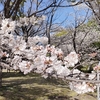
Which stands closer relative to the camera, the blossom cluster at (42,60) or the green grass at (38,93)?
the blossom cluster at (42,60)

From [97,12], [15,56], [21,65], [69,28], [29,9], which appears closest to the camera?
[21,65]

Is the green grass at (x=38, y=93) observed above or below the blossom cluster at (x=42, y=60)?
below

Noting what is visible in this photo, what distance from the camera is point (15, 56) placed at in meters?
2.48

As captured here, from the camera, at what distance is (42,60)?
2.14 metres

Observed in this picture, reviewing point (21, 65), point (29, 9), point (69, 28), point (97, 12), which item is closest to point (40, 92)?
point (97, 12)

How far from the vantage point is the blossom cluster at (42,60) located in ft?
6.61

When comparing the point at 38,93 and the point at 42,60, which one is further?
the point at 38,93

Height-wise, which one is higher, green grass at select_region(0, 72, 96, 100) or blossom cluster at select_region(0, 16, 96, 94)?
blossom cluster at select_region(0, 16, 96, 94)

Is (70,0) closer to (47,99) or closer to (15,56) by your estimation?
(47,99)

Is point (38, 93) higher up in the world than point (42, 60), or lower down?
lower down

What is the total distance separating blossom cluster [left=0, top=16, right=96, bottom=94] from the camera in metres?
2.02

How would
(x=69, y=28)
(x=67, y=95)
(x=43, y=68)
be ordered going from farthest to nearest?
(x=69, y=28) → (x=67, y=95) → (x=43, y=68)

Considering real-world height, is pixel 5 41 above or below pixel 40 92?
above

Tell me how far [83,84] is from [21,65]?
0.58m
